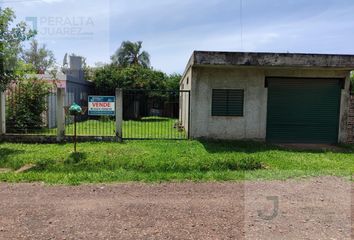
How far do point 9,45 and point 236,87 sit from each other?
306 inches

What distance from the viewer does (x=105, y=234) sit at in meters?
3.84

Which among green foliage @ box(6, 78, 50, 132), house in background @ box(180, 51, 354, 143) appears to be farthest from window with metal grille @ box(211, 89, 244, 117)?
green foliage @ box(6, 78, 50, 132)

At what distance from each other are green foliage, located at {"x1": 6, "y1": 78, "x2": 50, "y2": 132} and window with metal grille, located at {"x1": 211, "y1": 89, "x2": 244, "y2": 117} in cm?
754

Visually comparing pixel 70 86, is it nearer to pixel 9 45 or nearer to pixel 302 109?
pixel 9 45

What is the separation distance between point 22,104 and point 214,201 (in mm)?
11274

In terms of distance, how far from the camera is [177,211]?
15.3 feet

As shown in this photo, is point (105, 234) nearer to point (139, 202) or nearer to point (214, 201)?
point (139, 202)

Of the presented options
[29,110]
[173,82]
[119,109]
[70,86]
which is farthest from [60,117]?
[173,82]

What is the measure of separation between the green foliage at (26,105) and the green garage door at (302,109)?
32.2 ft

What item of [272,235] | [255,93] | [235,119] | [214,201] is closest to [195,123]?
[235,119]

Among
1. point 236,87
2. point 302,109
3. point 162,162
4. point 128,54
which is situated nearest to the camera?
point 162,162

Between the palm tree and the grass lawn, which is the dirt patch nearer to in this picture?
the grass lawn

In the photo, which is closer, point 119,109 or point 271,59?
point 271,59

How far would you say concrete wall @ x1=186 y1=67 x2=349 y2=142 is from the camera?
447 inches
